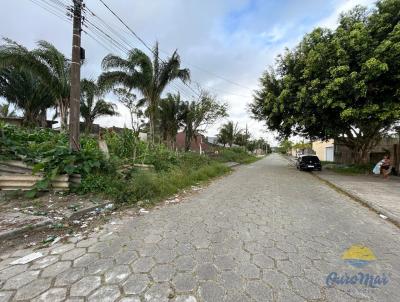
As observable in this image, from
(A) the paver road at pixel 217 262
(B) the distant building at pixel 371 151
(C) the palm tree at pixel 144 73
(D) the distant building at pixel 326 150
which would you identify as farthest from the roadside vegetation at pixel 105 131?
(D) the distant building at pixel 326 150

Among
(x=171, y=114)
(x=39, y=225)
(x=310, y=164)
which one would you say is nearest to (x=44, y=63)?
(x=39, y=225)

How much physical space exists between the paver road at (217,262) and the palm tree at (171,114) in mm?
19527

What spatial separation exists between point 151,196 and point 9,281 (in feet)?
13.5

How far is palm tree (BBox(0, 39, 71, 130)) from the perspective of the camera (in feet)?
31.0

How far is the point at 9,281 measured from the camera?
9.18 ft

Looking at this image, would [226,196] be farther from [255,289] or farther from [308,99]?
[308,99]

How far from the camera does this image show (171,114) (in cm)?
2458

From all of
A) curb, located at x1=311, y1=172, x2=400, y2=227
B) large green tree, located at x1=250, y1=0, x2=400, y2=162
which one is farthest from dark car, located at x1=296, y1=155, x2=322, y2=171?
curb, located at x1=311, y1=172, x2=400, y2=227

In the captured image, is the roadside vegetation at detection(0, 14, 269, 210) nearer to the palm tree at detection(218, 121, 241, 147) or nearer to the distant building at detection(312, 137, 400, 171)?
the distant building at detection(312, 137, 400, 171)

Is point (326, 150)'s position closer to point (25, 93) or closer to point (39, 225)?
point (25, 93)

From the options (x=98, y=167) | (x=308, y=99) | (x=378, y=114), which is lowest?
(x=98, y=167)

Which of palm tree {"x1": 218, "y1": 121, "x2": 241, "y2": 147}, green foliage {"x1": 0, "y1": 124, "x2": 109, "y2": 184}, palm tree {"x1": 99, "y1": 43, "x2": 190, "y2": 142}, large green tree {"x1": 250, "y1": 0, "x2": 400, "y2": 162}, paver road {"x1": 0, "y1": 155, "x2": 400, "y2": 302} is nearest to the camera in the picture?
paver road {"x1": 0, "y1": 155, "x2": 400, "y2": 302}

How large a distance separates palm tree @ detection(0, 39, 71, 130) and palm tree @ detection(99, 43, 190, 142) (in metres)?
1.82

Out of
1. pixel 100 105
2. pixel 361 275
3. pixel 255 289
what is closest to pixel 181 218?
pixel 255 289
